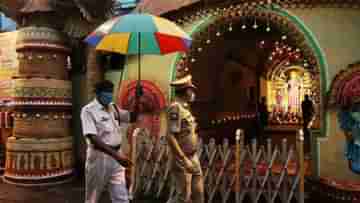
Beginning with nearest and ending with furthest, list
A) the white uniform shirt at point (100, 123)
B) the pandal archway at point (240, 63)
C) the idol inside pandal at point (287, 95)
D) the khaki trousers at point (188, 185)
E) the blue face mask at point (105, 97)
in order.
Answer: the white uniform shirt at point (100, 123), the blue face mask at point (105, 97), the khaki trousers at point (188, 185), the pandal archway at point (240, 63), the idol inside pandal at point (287, 95)

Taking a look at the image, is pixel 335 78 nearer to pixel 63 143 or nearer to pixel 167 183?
pixel 167 183

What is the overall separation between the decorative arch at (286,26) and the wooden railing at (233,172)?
4.48 ft

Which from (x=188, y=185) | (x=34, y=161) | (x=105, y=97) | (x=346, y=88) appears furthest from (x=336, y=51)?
(x=34, y=161)

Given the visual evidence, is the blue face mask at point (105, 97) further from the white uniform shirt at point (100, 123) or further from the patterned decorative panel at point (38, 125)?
the patterned decorative panel at point (38, 125)

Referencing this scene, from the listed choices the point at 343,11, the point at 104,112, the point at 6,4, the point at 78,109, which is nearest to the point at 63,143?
the point at 78,109

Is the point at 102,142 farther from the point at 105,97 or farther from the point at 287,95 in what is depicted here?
the point at 287,95

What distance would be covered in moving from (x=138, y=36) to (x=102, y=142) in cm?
164

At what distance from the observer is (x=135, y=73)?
8094 mm

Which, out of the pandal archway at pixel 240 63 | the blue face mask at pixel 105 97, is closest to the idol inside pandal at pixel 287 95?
the pandal archway at pixel 240 63

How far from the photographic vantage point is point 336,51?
6.48m

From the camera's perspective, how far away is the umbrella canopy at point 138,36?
14.3 ft

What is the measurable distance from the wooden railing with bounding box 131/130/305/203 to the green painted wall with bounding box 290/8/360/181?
769 mm

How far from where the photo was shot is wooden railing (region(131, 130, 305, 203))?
5.62 m

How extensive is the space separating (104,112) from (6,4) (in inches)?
229
